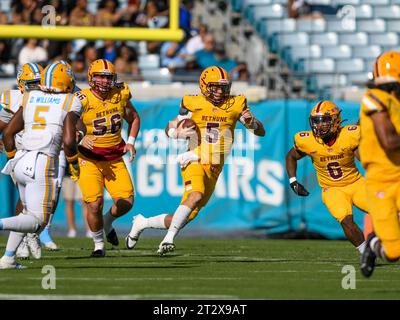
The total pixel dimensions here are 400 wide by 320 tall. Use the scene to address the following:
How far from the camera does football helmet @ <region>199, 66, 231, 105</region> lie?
10.9 metres

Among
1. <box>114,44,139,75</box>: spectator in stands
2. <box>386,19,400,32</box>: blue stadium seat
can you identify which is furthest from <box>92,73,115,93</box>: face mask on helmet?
<box>386,19,400,32</box>: blue stadium seat

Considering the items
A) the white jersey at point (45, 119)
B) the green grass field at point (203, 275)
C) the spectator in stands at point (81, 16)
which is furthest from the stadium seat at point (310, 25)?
the white jersey at point (45, 119)

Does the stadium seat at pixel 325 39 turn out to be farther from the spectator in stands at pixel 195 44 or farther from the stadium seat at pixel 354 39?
the spectator in stands at pixel 195 44

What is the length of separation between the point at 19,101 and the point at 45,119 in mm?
1916

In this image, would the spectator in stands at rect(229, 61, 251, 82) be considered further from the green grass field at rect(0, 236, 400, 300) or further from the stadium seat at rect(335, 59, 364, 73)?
the green grass field at rect(0, 236, 400, 300)

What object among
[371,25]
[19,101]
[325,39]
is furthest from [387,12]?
[19,101]

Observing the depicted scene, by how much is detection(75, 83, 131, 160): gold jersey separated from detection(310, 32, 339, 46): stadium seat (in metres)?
7.20

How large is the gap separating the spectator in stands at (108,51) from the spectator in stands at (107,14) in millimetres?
733

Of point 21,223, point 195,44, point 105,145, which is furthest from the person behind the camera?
point 195,44

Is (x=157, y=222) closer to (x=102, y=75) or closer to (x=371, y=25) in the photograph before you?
(x=102, y=75)

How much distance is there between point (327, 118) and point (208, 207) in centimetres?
409

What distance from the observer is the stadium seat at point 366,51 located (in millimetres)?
17438

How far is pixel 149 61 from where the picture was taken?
16906 millimetres

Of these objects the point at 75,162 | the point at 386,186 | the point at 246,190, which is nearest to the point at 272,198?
the point at 246,190
